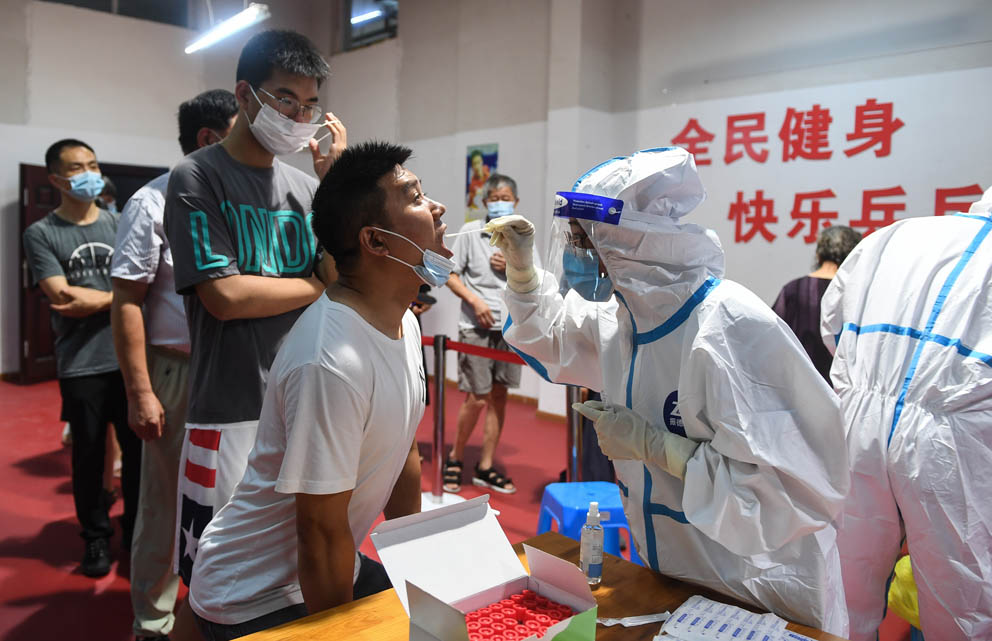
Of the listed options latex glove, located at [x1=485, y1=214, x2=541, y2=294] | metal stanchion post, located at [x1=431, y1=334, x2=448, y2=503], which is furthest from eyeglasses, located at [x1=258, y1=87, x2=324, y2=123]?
metal stanchion post, located at [x1=431, y1=334, x2=448, y2=503]

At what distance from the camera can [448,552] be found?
1306 mm

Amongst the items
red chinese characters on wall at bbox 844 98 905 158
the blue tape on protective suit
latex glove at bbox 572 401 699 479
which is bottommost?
latex glove at bbox 572 401 699 479

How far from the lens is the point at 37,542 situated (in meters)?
3.49

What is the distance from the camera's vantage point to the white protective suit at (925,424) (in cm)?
198

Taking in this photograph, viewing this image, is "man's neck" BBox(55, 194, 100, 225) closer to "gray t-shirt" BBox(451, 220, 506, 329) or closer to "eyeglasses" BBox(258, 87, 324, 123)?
"gray t-shirt" BBox(451, 220, 506, 329)

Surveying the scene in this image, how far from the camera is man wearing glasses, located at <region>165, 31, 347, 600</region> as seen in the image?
188cm

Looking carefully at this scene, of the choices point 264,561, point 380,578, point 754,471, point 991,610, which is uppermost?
point 754,471

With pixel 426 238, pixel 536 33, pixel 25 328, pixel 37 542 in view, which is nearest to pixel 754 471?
pixel 426 238

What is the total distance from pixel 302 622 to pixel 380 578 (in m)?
0.42

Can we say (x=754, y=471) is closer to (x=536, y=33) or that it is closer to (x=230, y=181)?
(x=230, y=181)

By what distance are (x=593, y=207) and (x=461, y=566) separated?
2.56 ft

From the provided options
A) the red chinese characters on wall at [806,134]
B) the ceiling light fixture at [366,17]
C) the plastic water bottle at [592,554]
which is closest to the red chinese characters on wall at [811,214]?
the red chinese characters on wall at [806,134]

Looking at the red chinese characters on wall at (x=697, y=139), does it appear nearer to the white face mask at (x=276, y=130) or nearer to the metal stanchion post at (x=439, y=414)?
the metal stanchion post at (x=439, y=414)

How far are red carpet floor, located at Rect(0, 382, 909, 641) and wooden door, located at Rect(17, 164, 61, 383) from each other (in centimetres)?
75
